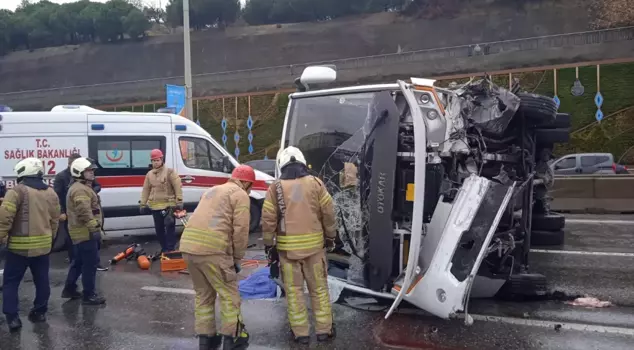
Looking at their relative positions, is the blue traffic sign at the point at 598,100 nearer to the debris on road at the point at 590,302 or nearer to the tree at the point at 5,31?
the debris on road at the point at 590,302

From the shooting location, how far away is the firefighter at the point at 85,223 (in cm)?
626

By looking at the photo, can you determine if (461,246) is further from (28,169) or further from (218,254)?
A: (28,169)

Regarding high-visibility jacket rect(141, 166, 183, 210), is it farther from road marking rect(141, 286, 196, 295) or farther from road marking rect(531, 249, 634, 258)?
road marking rect(531, 249, 634, 258)

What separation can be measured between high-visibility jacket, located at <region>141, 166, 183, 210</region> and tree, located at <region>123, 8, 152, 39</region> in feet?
161

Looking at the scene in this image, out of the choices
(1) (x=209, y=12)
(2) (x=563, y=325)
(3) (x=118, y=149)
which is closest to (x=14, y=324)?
(3) (x=118, y=149)

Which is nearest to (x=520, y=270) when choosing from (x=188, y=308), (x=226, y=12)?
(x=188, y=308)

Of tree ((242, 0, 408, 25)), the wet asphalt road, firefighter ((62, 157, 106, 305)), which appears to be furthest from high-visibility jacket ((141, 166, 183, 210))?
tree ((242, 0, 408, 25))

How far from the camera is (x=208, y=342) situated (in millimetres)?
4832

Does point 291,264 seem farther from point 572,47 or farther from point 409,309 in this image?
point 572,47

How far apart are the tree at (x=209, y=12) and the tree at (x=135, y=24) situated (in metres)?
3.57

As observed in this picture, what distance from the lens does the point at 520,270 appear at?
5.93 metres

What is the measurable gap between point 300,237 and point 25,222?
9.04ft

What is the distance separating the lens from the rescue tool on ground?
4.92 m

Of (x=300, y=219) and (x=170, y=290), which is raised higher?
(x=300, y=219)
